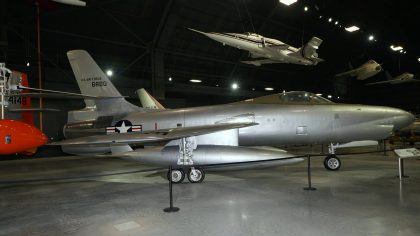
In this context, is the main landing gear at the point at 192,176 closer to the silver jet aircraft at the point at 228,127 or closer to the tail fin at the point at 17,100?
the silver jet aircraft at the point at 228,127

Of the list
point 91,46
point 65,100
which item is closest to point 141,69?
point 91,46

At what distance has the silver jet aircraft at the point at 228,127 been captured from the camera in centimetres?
685

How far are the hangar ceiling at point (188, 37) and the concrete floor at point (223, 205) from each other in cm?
901

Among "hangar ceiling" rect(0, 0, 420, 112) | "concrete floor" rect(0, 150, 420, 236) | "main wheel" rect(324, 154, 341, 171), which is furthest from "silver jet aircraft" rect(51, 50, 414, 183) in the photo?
"hangar ceiling" rect(0, 0, 420, 112)

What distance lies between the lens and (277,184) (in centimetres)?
647

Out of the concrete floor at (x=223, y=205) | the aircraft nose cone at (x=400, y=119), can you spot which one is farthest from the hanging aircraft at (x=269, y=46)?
the concrete floor at (x=223, y=205)

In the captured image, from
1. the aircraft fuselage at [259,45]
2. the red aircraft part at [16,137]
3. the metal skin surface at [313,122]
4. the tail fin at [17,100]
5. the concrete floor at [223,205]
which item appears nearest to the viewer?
the concrete floor at [223,205]

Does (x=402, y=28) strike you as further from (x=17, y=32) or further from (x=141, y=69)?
(x=17, y=32)

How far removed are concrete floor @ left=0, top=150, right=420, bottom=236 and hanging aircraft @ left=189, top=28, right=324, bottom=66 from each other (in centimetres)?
903

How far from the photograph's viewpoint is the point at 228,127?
6.89m

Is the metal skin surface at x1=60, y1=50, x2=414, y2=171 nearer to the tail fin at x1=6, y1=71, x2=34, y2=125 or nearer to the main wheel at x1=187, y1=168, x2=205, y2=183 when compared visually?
the main wheel at x1=187, y1=168, x2=205, y2=183

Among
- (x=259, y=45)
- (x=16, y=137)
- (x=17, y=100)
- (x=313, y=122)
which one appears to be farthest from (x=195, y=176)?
(x=259, y=45)

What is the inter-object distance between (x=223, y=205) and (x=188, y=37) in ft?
47.9

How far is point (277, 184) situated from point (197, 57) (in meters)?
14.1
